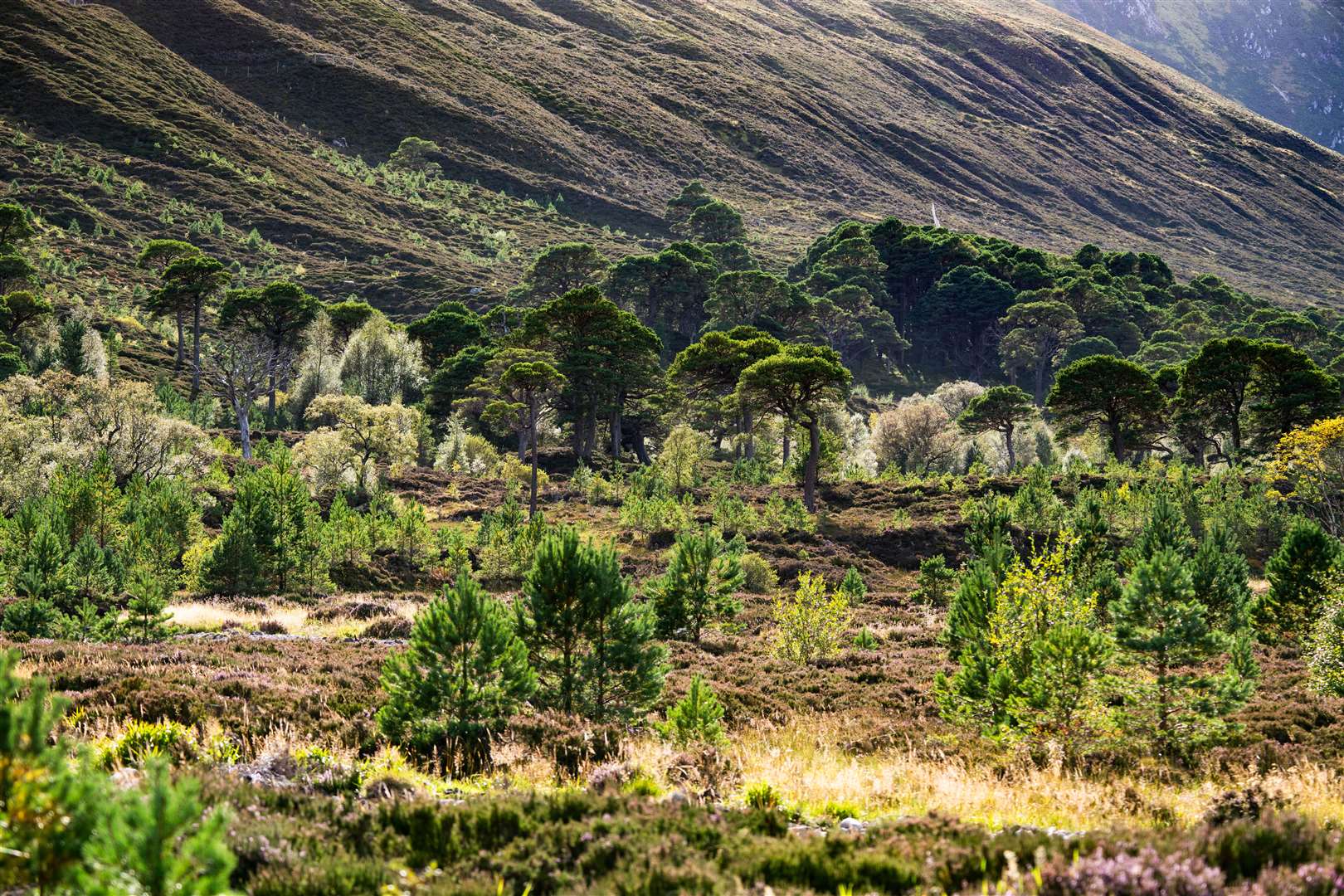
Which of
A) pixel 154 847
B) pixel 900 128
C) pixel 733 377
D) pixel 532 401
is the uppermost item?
pixel 900 128

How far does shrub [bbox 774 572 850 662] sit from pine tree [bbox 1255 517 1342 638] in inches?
423

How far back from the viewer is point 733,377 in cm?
5212

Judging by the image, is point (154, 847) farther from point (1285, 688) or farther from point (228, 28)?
point (228, 28)

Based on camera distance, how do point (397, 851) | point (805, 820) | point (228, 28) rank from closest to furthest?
1. point (397, 851)
2. point (805, 820)
3. point (228, 28)

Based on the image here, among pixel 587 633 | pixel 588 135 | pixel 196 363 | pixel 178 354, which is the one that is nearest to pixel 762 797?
pixel 587 633

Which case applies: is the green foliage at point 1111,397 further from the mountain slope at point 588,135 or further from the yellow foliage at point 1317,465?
the mountain slope at point 588,135

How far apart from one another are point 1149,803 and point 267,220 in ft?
341

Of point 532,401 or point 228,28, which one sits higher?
point 228,28

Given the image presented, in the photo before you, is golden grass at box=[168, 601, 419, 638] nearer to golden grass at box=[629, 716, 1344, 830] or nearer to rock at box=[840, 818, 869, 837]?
golden grass at box=[629, 716, 1344, 830]

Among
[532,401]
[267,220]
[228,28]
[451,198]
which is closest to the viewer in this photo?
[532,401]

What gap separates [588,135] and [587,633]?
139 metres

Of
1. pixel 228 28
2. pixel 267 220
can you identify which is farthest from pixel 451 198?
pixel 228 28

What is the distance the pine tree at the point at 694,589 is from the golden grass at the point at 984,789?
9830mm

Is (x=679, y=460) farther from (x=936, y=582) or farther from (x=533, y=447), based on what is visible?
(x=936, y=582)
